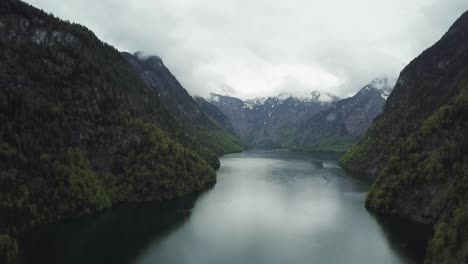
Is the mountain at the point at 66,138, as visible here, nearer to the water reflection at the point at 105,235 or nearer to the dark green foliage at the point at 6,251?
the water reflection at the point at 105,235

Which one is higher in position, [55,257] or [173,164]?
[173,164]

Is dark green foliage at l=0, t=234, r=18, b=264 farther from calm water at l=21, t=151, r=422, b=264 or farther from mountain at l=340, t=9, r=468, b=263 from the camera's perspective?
mountain at l=340, t=9, r=468, b=263

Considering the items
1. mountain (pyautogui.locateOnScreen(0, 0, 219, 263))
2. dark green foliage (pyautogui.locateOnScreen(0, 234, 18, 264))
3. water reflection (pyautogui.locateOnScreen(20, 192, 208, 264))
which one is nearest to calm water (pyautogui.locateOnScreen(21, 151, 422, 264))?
water reflection (pyautogui.locateOnScreen(20, 192, 208, 264))

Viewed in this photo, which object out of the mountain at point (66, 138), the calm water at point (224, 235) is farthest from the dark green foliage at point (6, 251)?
the mountain at point (66, 138)

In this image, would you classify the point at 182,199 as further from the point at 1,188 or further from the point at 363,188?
the point at 363,188

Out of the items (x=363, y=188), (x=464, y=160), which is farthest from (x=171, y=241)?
(x=363, y=188)

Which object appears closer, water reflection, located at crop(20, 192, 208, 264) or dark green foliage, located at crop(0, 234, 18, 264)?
dark green foliage, located at crop(0, 234, 18, 264)
